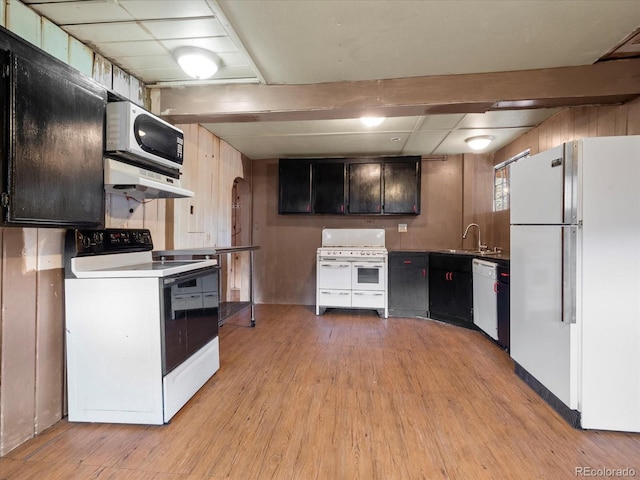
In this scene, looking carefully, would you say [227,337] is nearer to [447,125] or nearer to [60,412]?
[60,412]

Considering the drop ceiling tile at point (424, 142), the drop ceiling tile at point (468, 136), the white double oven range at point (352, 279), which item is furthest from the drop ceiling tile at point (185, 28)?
the white double oven range at point (352, 279)

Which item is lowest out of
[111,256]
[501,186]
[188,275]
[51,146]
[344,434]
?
[344,434]

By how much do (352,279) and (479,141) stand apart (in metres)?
2.32

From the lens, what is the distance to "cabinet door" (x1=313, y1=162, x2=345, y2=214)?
14.7ft

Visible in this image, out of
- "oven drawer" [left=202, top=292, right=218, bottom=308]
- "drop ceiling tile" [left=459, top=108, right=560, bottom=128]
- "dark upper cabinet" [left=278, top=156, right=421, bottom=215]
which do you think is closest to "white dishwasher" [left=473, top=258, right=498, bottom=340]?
"dark upper cabinet" [left=278, top=156, right=421, bottom=215]

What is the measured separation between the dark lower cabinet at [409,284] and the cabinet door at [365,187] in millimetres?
800

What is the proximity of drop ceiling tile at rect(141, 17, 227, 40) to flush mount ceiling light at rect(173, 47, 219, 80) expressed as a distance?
0.13 m

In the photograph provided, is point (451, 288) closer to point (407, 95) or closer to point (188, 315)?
point (407, 95)

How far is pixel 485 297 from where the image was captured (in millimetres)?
3203

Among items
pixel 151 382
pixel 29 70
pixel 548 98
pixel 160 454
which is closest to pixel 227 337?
pixel 151 382

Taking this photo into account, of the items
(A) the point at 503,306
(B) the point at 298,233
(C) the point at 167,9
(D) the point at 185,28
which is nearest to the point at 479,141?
(A) the point at 503,306

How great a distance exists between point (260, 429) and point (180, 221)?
2.01 m

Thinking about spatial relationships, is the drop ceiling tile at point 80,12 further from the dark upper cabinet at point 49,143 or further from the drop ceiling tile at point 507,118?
the drop ceiling tile at point 507,118

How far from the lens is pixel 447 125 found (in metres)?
3.23
